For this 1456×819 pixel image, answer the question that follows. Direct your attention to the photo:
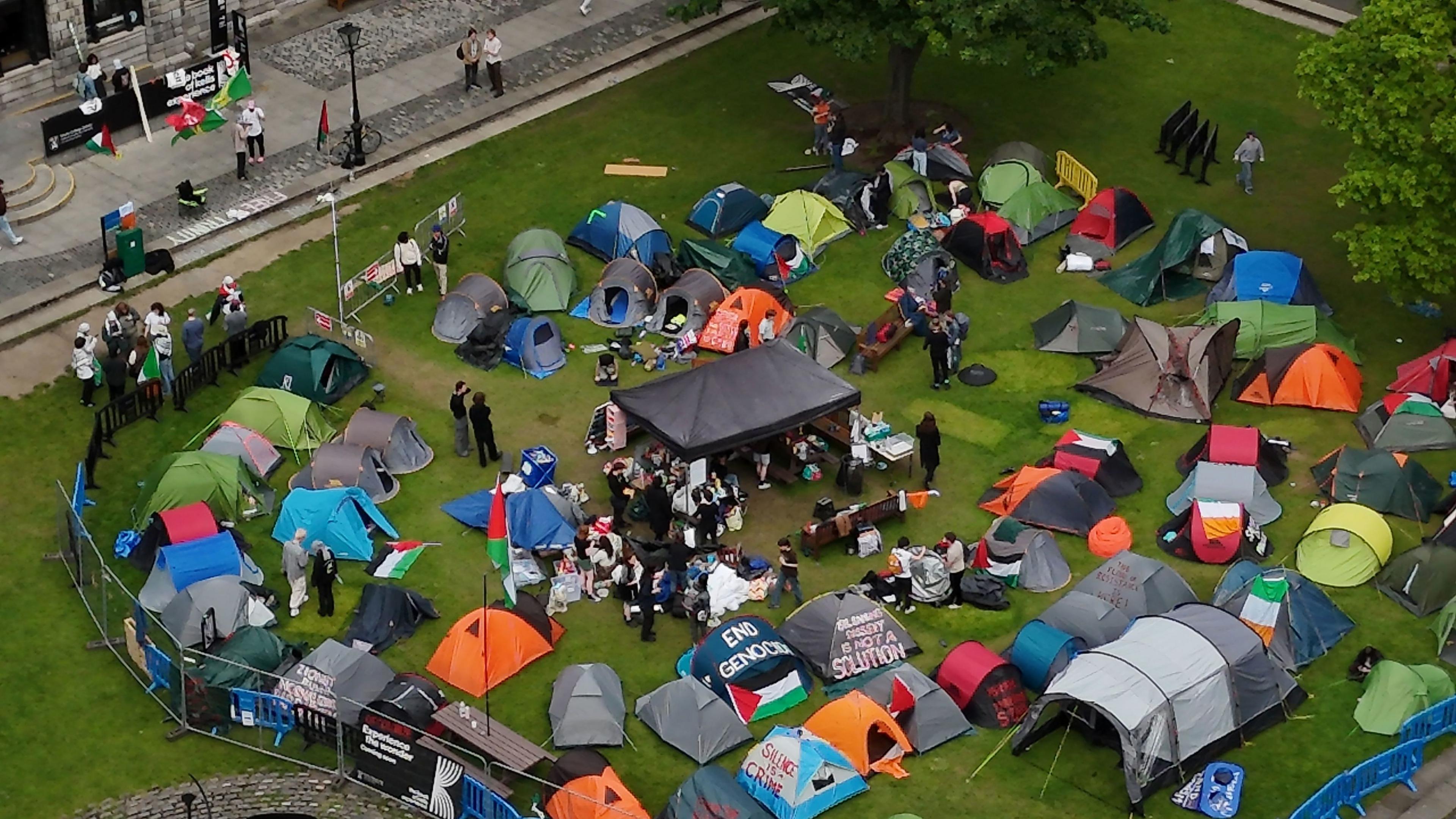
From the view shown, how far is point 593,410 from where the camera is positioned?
4638cm

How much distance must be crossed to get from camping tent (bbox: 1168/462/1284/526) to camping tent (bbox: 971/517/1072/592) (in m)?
3.49

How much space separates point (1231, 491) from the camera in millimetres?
43281

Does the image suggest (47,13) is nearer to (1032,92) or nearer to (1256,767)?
(1032,92)

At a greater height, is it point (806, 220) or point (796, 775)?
point (806, 220)

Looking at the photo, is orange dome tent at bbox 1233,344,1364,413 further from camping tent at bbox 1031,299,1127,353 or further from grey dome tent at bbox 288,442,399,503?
grey dome tent at bbox 288,442,399,503

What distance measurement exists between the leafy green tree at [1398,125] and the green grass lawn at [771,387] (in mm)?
3284

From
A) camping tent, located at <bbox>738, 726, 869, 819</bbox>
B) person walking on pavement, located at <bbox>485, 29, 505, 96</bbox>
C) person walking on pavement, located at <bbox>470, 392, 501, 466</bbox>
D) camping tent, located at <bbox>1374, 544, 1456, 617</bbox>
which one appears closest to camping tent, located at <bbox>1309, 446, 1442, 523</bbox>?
camping tent, located at <bbox>1374, 544, 1456, 617</bbox>

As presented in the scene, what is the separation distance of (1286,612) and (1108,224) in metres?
15.3

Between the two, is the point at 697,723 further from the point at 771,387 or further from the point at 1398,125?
the point at 1398,125

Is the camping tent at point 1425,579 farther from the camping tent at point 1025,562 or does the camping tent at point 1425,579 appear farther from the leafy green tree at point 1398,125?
the leafy green tree at point 1398,125

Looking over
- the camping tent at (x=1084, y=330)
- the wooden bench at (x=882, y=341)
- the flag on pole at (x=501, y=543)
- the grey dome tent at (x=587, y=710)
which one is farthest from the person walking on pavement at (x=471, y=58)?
the grey dome tent at (x=587, y=710)

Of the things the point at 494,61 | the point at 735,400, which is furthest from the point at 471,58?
the point at 735,400

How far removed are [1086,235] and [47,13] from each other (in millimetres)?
26712

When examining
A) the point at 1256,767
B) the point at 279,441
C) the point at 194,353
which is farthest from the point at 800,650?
the point at 194,353
